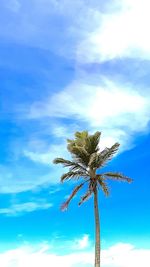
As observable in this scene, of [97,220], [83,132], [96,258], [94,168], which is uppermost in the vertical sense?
[83,132]

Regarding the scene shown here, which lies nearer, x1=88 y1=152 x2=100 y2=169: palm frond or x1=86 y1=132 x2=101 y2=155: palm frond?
x1=88 y1=152 x2=100 y2=169: palm frond

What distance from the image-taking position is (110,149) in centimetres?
6525

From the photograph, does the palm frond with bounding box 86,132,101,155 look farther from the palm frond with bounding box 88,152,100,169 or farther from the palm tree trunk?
the palm tree trunk

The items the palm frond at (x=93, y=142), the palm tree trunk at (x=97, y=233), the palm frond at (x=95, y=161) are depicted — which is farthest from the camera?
the palm frond at (x=93, y=142)

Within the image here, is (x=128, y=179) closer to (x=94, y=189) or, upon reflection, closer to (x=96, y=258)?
(x=94, y=189)

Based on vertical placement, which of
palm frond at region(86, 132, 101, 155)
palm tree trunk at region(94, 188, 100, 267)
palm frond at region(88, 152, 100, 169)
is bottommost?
palm tree trunk at region(94, 188, 100, 267)

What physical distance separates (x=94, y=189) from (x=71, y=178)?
2527mm

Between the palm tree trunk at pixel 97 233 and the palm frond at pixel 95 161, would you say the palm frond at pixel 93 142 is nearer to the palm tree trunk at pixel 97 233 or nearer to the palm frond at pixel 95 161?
the palm frond at pixel 95 161

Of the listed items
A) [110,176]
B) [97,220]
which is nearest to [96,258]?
[97,220]

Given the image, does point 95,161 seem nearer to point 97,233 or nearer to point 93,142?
point 93,142

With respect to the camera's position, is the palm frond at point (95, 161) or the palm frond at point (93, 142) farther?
the palm frond at point (93, 142)

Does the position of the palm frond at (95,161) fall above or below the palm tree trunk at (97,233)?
above

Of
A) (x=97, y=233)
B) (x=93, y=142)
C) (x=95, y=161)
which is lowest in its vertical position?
(x=97, y=233)

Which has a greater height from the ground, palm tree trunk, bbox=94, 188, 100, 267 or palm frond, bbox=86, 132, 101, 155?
palm frond, bbox=86, 132, 101, 155
